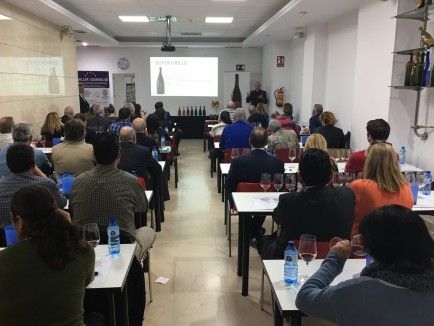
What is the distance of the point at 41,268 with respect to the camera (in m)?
1.55

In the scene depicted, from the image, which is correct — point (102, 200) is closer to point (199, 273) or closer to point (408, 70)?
point (199, 273)

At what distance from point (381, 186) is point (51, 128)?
556 centimetres

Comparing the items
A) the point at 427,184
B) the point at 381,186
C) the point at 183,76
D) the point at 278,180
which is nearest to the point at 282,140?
the point at 278,180

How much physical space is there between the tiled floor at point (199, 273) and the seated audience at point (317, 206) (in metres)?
1.01

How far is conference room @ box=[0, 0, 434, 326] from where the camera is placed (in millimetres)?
1554

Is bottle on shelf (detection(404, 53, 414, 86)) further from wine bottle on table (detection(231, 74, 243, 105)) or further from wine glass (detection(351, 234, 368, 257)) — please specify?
wine bottle on table (detection(231, 74, 243, 105))

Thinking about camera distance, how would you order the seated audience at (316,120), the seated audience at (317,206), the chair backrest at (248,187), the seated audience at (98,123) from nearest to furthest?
the seated audience at (317,206)
the chair backrest at (248,187)
the seated audience at (98,123)
the seated audience at (316,120)

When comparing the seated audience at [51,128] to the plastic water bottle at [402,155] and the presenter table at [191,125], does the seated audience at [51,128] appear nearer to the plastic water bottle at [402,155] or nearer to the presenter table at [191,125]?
the plastic water bottle at [402,155]

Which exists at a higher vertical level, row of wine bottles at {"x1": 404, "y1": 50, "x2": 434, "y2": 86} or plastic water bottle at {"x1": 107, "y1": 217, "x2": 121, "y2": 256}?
row of wine bottles at {"x1": 404, "y1": 50, "x2": 434, "y2": 86}

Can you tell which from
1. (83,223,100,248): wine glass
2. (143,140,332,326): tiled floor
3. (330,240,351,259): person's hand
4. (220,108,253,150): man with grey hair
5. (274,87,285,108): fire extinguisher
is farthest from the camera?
(274,87,285,108): fire extinguisher

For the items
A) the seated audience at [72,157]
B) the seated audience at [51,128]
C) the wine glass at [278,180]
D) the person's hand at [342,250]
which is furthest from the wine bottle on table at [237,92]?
the person's hand at [342,250]

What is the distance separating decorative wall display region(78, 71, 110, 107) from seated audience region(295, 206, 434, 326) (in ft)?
42.9

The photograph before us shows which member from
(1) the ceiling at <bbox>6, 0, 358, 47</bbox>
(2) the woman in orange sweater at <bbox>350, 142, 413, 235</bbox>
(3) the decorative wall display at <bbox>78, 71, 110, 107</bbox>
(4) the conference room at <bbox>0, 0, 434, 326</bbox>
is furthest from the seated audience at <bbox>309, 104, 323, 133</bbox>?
(3) the decorative wall display at <bbox>78, 71, 110, 107</bbox>

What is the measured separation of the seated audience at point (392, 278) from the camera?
130 centimetres
